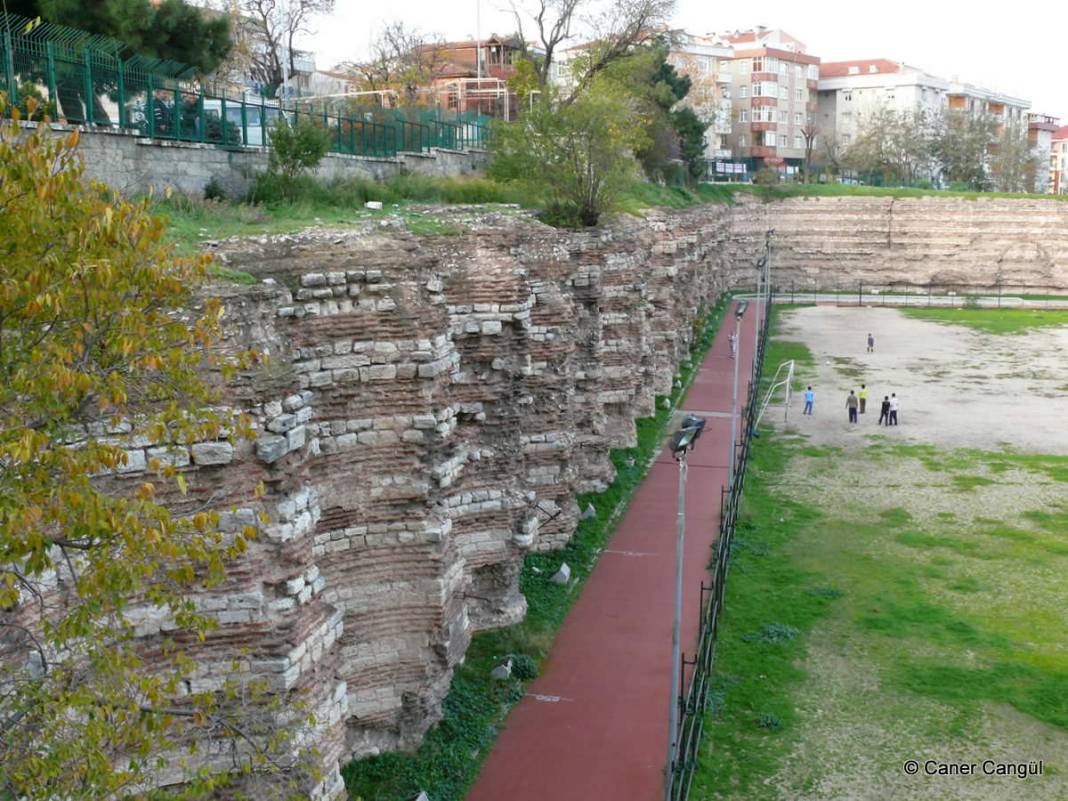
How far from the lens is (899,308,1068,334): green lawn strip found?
184 ft

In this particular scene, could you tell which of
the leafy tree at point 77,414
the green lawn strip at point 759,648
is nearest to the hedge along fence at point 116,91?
the leafy tree at point 77,414

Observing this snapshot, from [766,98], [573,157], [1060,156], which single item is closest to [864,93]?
[766,98]

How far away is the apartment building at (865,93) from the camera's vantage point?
95375 mm

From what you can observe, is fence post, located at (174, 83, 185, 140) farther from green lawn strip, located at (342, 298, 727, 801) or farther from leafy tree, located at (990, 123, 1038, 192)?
leafy tree, located at (990, 123, 1038, 192)

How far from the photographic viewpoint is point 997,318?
59.1 metres

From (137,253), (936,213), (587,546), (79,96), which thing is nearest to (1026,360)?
(936,213)

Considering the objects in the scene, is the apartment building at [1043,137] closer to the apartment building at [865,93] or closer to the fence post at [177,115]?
the apartment building at [865,93]

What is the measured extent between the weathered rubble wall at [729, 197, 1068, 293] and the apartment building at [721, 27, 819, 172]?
822 inches

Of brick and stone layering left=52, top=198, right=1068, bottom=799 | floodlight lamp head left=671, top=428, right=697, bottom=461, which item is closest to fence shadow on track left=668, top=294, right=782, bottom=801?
floodlight lamp head left=671, top=428, right=697, bottom=461

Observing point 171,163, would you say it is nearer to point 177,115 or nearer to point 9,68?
point 177,115

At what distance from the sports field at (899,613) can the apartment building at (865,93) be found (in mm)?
66744

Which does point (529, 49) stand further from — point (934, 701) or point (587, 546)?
point (934, 701)

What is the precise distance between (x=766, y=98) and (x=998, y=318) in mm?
36753

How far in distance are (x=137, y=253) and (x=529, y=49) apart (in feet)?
158
